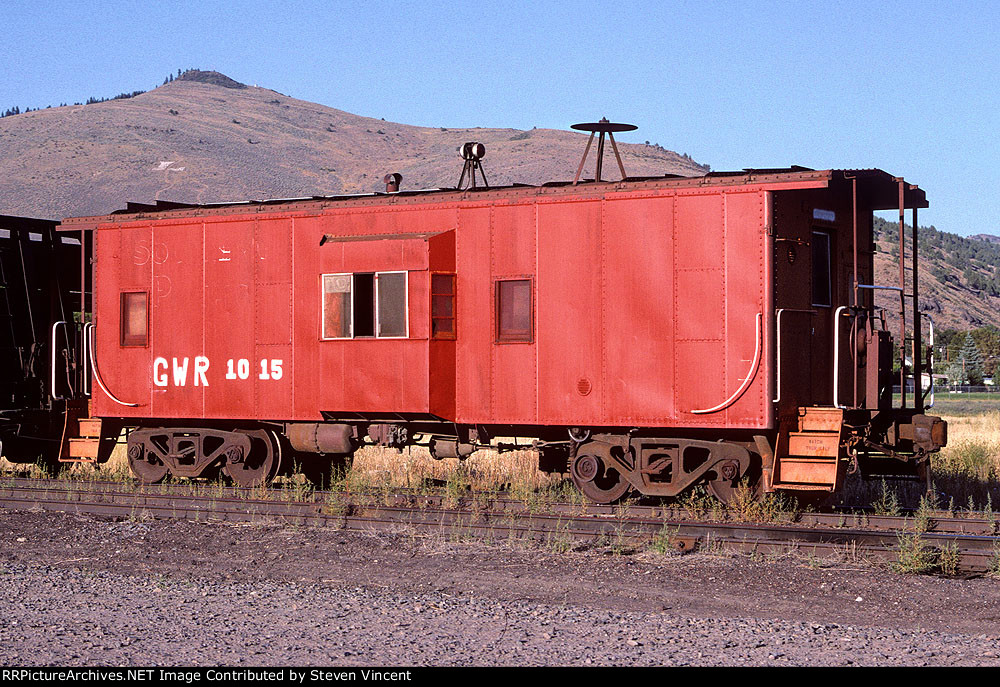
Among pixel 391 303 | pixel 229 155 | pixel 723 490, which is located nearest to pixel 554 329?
pixel 391 303

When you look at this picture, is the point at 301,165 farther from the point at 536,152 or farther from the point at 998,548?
the point at 998,548

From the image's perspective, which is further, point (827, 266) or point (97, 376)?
point (97, 376)

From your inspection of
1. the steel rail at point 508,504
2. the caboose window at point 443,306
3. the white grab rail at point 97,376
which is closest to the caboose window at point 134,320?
the white grab rail at point 97,376

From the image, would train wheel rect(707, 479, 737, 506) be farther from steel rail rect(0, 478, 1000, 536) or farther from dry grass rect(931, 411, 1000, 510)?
dry grass rect(931, 411, 1000, 510)

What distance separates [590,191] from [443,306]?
209cm

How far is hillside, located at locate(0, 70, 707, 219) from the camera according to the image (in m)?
132

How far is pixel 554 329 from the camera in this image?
12984mm

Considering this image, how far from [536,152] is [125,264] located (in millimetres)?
147213

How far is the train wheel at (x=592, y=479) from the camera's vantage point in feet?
43.0

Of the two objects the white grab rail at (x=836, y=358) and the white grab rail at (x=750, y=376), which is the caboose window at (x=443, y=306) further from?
the white grab rail at (x=836, y=358)

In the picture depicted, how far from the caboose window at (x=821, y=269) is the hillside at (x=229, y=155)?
378 ft

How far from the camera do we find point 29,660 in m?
6.57

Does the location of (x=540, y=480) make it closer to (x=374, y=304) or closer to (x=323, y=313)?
(x=374, y=304)
